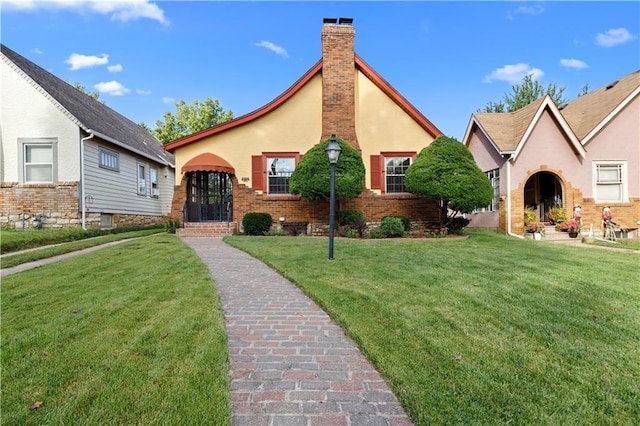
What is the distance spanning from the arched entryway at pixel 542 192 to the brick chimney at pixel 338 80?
8.62 meters

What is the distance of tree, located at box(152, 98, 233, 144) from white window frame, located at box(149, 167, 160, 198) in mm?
15550

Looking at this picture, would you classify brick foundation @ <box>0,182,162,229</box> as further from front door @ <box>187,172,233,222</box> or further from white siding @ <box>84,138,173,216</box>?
front door @ <box>187,172,233,222</box>

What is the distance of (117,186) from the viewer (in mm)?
15109

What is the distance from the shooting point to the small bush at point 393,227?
1201 centimetres

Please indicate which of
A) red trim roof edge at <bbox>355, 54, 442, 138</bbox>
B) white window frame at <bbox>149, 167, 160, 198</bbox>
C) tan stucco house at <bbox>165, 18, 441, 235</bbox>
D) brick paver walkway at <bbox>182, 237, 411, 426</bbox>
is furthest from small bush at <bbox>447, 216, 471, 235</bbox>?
white window frame at <bbox>149, 167, 160, 198</bbox>

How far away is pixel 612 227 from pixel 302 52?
15.2 metres

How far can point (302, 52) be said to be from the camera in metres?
17.3

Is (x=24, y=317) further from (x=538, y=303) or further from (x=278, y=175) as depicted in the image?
(x=278, y=175)

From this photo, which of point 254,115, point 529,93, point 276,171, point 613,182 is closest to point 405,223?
point 276,171

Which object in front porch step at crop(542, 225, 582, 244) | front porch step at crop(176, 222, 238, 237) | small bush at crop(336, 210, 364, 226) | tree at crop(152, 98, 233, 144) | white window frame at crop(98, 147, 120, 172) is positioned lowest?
front porch step at crop(542, 225, 582, 244)

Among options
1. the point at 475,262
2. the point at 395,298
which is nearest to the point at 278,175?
the point at 475,262

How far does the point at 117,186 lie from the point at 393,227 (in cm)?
1183

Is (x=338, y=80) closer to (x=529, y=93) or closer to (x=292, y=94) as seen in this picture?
(x=292, y=94)

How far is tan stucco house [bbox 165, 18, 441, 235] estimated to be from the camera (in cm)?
1350
